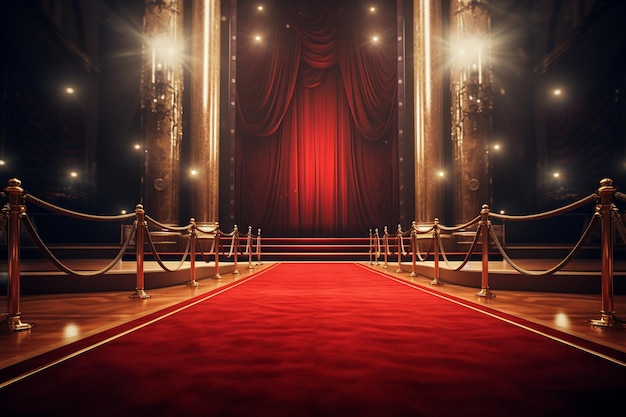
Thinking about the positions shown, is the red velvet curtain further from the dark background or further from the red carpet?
the red carpet

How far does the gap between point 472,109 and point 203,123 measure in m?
5.61

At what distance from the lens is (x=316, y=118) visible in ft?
39.8

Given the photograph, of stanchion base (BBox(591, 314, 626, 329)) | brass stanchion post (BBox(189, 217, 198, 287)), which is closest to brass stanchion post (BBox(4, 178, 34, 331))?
brass stanchion post (BBox(189, 217, 198, 287))

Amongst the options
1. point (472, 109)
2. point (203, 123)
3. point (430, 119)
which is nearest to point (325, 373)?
point (472, 109)

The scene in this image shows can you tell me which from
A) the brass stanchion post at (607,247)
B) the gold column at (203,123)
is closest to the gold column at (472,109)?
the gold column at (203,123)

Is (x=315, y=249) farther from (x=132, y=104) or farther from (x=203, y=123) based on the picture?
(x=132, y=104)

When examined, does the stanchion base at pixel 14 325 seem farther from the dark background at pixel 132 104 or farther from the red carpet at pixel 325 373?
the dark background at pixel 132 104

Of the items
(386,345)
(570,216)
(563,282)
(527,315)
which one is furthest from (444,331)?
(570,216)

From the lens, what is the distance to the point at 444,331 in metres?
2.38

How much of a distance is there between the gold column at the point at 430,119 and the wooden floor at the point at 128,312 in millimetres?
4928

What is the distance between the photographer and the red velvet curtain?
11.5 meters

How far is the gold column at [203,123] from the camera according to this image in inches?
370

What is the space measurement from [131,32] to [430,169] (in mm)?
7795

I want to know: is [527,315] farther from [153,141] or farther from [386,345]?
[153,141]
